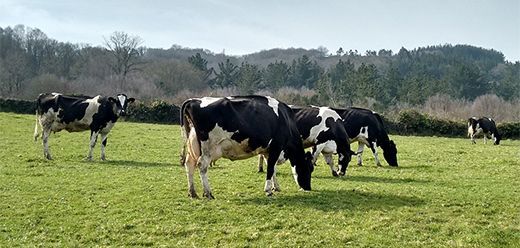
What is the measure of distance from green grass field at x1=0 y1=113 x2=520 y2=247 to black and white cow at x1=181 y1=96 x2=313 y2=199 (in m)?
1.11

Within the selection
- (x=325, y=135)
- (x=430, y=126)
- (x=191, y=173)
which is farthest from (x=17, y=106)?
(x=191, y=173)

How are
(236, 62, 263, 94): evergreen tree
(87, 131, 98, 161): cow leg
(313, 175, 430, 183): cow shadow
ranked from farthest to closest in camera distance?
(236, 62, 263, 94): evergreen tree, (87, 131, 98, 161): cow leg, (313, 175, 430, 183): cow shadow

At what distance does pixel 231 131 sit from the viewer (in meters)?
13.5

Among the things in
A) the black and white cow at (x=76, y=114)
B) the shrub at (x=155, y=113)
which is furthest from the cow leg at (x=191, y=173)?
the shrub at (x=155, y=113)

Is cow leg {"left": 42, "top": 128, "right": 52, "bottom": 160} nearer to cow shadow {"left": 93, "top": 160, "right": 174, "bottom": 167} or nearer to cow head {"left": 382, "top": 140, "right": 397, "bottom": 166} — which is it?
cow shadow {"left": 93, "top": 160, "right": 174, "bottom": 167}

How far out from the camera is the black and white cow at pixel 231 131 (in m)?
13.5

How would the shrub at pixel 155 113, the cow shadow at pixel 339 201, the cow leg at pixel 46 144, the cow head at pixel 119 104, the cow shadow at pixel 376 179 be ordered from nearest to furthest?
the cow shadow at pixel 339 201 → the cow shadow at pixel 376 179 → the cow leg at pixel 46 144 → the cow head at pixel 119 104 → the shrub at pixel 155 113

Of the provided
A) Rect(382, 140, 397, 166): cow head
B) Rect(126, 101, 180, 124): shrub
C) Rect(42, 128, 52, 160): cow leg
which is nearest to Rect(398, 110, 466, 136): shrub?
Rect(126, 101, 180, 124): shrub

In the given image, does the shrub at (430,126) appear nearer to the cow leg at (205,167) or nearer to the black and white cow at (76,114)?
the black and white cow at (76,114)

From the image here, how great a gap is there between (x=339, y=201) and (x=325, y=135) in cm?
569

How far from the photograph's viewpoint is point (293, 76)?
442 ft

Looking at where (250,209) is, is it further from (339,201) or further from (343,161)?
(343,161)

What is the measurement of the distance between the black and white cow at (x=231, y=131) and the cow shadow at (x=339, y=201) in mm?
858

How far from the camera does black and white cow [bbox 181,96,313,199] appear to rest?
13.5 metres
